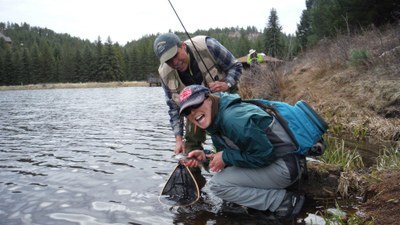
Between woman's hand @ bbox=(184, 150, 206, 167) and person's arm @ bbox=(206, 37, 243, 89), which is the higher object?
person's arm @ bbox=(206, 37, 243, 89)

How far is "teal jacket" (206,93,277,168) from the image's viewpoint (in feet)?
11.2

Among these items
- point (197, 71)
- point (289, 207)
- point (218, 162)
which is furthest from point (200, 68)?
point (289, 207)

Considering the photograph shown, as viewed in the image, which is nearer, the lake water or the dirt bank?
the lake water

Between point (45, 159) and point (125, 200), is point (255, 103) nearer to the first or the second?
point (125, 200)

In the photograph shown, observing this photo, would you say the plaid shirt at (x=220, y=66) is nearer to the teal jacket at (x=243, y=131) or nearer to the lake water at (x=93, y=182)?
the lake water at (x=93, y=182)

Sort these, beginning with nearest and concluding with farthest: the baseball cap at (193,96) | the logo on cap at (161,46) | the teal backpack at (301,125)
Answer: the baseball cap at (193,96), the teal backpack at (301,125), the logo on cap at (161,46)

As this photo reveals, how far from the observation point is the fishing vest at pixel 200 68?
17.0 ft

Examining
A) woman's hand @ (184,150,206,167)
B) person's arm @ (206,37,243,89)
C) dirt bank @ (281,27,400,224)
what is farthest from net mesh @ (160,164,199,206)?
dirt bank @ (281,27,400,224)

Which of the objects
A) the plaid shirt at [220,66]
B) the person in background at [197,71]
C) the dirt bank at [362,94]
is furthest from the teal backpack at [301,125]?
the plaid shirt at [220,66]

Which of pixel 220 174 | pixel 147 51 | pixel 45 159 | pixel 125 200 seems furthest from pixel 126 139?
pixel 147 51

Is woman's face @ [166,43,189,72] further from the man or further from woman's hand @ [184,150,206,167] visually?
woman's hand @ [184,150,206,167]

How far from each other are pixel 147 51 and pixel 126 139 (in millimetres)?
95986

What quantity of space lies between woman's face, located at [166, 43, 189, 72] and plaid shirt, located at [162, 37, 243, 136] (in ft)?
1.76

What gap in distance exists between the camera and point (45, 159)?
7.46 metres
